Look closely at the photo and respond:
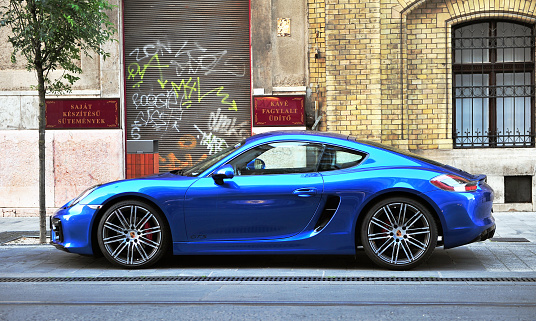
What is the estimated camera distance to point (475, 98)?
12.9 metres

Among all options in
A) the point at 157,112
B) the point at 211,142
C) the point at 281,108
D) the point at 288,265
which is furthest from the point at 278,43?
the point at 288,265

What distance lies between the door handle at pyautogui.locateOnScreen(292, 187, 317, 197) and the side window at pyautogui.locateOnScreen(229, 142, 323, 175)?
0.23m

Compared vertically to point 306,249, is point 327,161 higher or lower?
higher

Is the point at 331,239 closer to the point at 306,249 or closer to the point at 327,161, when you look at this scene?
the point at 306,249

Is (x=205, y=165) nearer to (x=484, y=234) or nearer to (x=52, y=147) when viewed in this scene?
(x=484, y=234)

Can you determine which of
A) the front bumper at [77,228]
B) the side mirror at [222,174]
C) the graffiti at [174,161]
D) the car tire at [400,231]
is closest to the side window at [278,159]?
the side mirror at [222,174]

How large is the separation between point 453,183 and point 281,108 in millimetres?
6637

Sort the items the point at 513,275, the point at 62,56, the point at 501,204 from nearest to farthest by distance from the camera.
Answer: the point at 513,275 < the point at 62,56 < the point at 501,204

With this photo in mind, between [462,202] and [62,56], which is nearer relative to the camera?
[462,202]

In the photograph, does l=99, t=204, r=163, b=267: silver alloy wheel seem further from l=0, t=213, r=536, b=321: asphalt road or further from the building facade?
the building facade

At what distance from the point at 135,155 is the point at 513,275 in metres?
8.41

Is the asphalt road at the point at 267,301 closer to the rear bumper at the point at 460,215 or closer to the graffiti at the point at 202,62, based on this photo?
the rear bumper at the point at 460,215

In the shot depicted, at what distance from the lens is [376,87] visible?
12.6 metres

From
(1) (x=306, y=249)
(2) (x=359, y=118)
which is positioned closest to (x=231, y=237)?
(1) (x=306, y=249)
